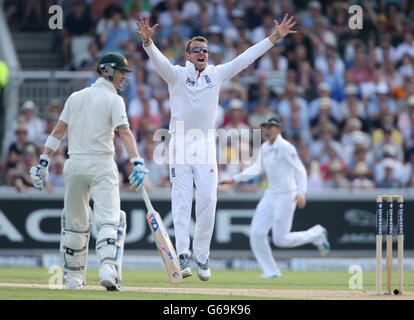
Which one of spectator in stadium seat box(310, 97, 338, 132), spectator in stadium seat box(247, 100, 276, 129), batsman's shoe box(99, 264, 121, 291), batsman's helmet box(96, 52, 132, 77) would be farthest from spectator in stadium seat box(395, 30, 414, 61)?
batsman's shoe box(99, 264, 121, 291)

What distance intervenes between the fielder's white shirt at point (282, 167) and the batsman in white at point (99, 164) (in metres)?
4.49

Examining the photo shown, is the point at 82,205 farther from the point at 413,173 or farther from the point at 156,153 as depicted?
the point at 413,173

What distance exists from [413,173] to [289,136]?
97.2 inches

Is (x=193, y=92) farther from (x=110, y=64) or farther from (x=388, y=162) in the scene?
(x=388, y=162)

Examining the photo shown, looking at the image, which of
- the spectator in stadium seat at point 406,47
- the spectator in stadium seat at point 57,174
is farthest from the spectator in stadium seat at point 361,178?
the spectator in stadium seat at point 57,174

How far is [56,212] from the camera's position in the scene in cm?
1680

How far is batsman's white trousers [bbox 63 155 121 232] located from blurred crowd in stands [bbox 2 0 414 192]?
7094 millimetres

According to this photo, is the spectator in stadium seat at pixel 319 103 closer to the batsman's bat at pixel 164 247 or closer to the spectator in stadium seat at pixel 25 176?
the spectator in stadium seat at pixel 25 176

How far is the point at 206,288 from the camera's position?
10.8m

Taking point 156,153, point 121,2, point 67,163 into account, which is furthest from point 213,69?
point 121,2

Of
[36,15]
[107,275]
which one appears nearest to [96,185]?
[107,275]

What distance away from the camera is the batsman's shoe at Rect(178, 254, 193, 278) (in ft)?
34.0

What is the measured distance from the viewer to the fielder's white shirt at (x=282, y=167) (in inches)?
555

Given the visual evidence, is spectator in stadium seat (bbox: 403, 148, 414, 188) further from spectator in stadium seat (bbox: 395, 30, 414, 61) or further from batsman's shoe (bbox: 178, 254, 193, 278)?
batsman's shoe (bbox: 178, 254, 193, 278)
